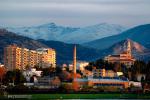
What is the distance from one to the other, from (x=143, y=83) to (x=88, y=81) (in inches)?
359

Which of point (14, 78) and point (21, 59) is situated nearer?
point (14, 78)

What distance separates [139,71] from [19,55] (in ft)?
197

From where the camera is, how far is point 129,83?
385 ft

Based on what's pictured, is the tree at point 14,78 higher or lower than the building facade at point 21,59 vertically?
lower

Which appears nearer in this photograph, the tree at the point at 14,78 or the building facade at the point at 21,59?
the tree at the point at 14,78

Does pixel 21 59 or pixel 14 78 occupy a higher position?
pixel 21 59

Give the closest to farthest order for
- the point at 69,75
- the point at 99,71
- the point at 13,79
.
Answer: the point at 13,79, the point at 69,75, the point at 99,71

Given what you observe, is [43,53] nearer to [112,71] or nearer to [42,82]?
[112,71]

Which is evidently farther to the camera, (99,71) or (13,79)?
(99,71)

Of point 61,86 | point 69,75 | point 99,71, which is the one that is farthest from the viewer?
point 99,71

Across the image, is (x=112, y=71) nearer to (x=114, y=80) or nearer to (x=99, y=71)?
(x=99, y=71)

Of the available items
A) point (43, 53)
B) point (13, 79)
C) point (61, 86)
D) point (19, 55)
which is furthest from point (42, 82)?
point (43, 53)

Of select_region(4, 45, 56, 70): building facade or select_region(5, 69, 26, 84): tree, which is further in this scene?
select_region(4, 45, 56, 70): building facade

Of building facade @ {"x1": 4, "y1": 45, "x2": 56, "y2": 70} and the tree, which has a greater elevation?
building facade @ {"x1": 4, "y1": 45, "x2": 56, "y2": 70}
